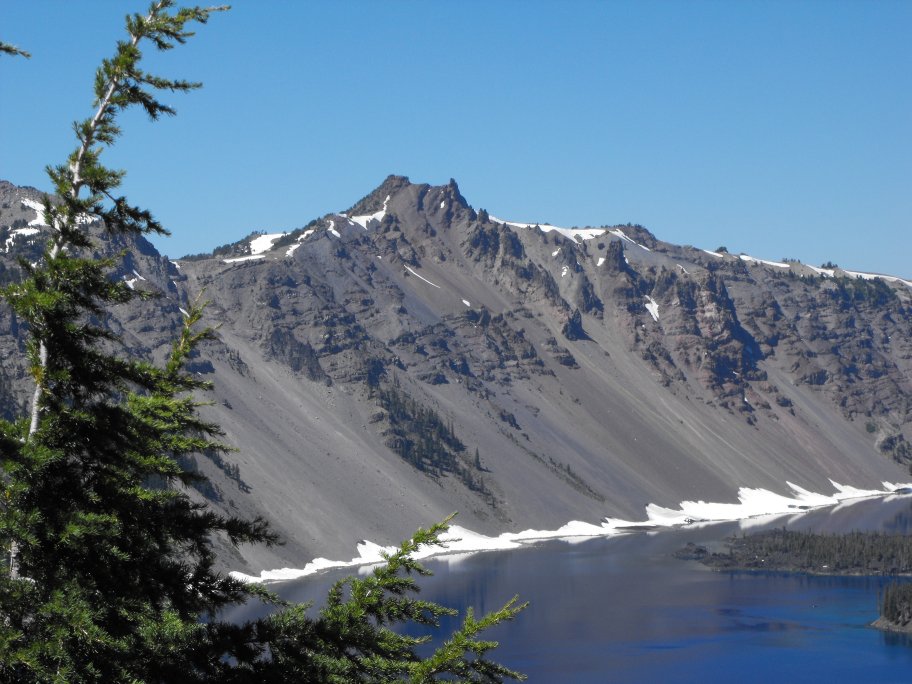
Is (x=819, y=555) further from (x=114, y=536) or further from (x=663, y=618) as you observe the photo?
(x=114, y=536)

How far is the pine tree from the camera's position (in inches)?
454

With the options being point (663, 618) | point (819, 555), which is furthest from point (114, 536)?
point (819, 555)

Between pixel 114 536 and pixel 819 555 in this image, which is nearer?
pixel 114 536

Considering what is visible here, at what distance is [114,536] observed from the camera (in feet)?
39.9

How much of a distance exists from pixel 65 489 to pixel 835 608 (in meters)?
143

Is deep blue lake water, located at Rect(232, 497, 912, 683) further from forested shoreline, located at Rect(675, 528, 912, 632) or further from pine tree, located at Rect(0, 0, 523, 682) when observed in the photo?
pine tree, located at Rect(0, 0, 523, 682)

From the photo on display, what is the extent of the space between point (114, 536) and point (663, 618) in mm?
125902

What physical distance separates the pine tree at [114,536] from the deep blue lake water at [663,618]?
92.5 meters

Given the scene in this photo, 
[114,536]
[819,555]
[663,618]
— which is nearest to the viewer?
[114,536]

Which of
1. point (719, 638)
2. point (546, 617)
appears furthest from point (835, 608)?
point (546, 617)

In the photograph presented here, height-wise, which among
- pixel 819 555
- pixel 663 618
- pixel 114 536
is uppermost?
pixel 114 536

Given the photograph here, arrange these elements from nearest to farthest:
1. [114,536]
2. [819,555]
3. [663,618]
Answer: [114,536] → [663,618] → [819,555]

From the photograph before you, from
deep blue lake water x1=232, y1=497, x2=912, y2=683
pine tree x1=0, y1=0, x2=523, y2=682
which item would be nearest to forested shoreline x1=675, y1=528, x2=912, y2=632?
deep blue lake water x1=232, y1=497, x2=912, y2=683

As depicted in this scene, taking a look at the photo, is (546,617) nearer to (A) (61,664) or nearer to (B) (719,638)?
(B) (719,638)
